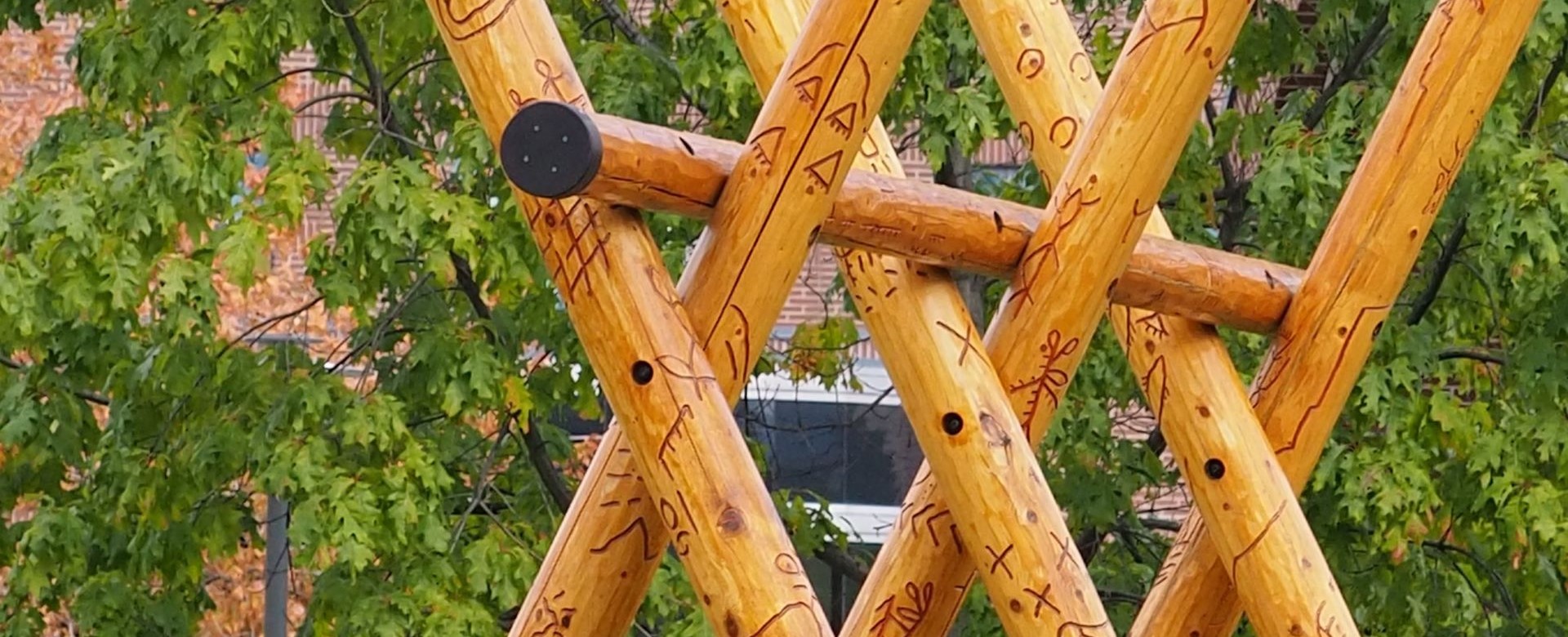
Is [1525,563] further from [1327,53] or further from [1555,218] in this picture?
[1327,53]

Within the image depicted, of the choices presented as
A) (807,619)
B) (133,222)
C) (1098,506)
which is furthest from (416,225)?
(807,619)

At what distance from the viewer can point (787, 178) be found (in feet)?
10.4

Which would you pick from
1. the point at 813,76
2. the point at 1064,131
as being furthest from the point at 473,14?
the point at 1064,131

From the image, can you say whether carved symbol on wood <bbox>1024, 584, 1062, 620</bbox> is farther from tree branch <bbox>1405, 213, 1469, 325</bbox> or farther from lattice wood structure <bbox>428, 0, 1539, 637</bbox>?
tree branch <bbox>1405, 213, 1469, 325</bbox>

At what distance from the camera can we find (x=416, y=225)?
7.12 metres

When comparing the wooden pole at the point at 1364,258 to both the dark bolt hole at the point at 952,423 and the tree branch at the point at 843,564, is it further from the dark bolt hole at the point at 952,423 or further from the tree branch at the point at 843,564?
the tree branch at the point at 843,564

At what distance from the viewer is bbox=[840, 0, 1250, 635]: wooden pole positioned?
341 centimetres

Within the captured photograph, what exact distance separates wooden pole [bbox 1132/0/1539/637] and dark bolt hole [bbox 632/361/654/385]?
44.9 inches

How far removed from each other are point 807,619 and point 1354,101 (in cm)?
487

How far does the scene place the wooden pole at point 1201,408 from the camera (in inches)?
147

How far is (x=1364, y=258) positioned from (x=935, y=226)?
2.70 feet

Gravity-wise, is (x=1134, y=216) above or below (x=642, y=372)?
above

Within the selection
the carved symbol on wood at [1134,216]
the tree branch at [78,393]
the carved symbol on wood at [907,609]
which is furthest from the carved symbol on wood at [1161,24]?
the tree branch at [78,393]

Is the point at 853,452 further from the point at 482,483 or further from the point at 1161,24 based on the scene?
the point at 1161,24
